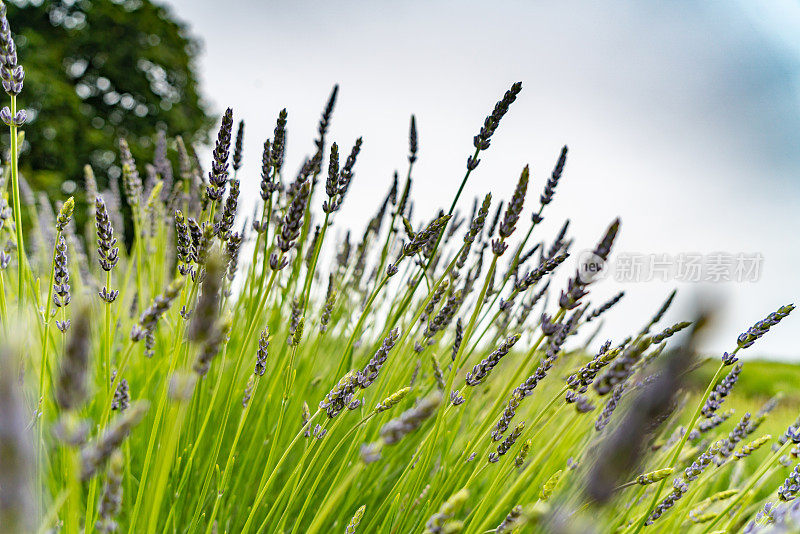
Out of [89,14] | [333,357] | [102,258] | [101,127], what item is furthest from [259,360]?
[89,14]

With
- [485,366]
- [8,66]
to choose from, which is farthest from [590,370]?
[8,66]

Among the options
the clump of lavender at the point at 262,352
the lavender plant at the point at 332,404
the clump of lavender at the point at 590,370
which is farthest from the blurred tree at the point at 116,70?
the clump of lavender at the point at 590,370

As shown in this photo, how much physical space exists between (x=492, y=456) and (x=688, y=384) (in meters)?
0.54

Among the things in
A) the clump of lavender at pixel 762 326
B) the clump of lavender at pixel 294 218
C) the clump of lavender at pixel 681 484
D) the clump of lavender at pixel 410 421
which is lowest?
the clump of lavender at pixel 681 484

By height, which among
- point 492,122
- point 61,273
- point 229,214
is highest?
point 492,122

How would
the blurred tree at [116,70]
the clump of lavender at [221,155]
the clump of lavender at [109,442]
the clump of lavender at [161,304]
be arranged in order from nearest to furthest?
1. the clump of lavender at [109,442]
2. the clump of lavender at [161,304]
3. the clump of lavender at [221,155]
4. the blurred tree at [116,70]

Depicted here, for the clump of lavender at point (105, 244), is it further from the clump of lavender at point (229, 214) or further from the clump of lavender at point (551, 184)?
the clump of lavender at point (551, 184)

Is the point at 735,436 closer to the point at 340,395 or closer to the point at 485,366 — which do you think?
the point at 485,366

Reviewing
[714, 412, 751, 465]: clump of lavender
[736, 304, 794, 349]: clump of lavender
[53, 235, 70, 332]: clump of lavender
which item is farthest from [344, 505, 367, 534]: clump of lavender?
[714, 412, 751, 465]: clump of lavender

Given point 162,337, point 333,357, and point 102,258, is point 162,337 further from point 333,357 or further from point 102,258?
point 102,258

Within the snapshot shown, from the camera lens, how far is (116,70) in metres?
11.4

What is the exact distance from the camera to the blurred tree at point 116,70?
10445 millimetres

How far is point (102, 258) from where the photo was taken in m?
0.80

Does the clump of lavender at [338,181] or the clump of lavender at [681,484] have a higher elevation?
the clump of lavender at [338,181]
